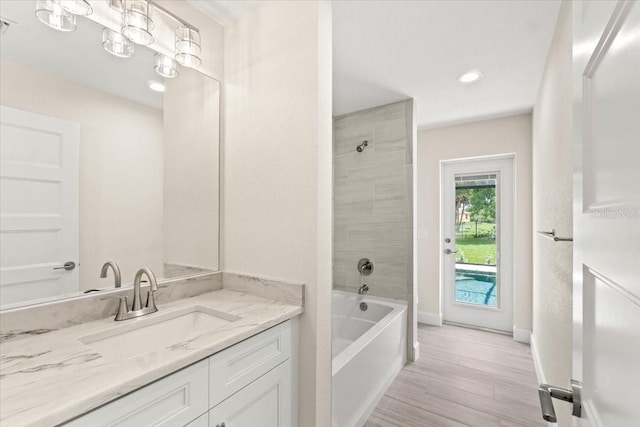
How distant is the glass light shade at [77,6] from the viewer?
108 cm

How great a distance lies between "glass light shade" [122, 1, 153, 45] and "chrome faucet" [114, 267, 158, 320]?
40.4 inches

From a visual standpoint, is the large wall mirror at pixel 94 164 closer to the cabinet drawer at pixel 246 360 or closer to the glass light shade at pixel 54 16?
the glass light shade at pixel 54 16

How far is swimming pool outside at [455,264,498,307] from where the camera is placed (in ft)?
11.3

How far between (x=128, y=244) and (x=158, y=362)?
0.73 metres

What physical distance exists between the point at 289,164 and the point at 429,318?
122 inches

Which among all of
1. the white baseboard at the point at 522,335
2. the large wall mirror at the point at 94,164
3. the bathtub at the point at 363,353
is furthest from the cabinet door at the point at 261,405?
the white baseboard at the point at 522,335

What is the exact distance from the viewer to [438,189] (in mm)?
3596

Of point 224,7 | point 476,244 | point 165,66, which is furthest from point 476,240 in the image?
point 165,66

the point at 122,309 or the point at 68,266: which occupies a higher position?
the point at 68,266

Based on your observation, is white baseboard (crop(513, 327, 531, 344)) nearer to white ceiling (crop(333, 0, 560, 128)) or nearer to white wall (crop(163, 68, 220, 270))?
white ceiling (crop(333, 0, 560, 128))

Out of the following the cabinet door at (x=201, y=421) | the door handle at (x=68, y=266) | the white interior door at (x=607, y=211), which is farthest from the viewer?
the door handle at (x=68, y=266)

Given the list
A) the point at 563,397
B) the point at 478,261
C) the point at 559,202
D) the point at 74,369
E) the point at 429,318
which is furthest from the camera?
the point at 429,318

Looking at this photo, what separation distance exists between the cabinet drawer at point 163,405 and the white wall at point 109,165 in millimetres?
660

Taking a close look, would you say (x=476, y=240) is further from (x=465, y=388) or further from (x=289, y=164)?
(x=289, y=164)
